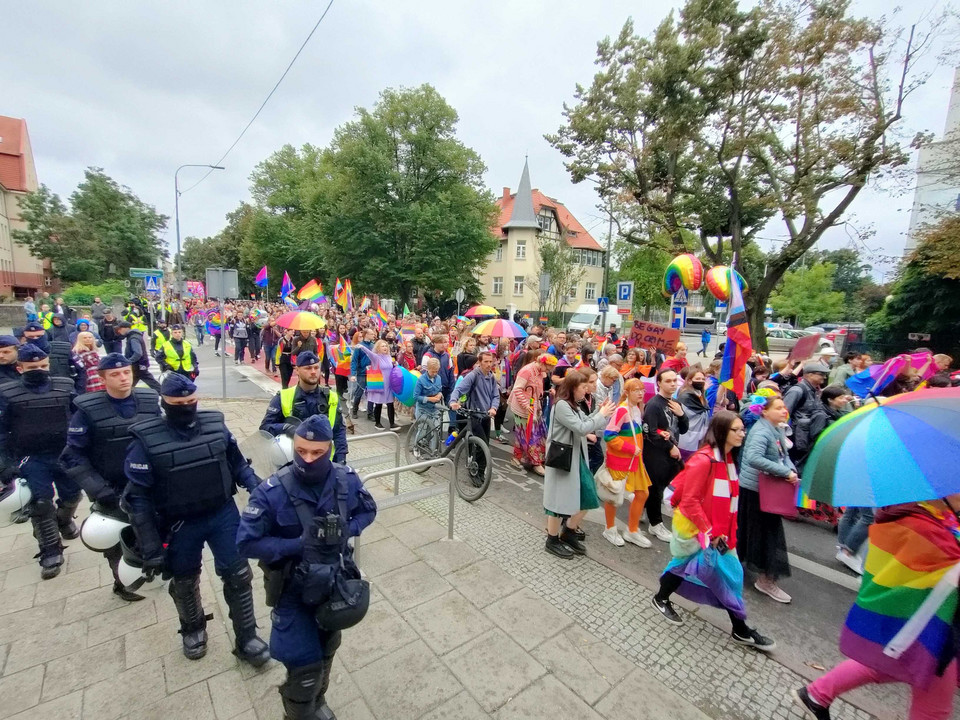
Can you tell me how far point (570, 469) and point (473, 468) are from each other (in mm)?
1939

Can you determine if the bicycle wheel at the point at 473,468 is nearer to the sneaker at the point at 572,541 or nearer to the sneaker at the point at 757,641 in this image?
the sneaker at the point at 572,541

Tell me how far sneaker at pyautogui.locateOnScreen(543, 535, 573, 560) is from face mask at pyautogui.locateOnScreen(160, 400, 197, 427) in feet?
11.0

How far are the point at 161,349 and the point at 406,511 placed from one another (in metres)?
6.08

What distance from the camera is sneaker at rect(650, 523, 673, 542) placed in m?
4.96

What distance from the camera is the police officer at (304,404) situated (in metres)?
3.97

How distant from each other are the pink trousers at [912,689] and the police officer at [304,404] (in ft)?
12.0

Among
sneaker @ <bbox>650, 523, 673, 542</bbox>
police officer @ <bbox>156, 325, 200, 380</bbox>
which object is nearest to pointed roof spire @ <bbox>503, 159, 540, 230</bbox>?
Answer: police officer @ <bbox>156, 325, 200, 380</bbox>

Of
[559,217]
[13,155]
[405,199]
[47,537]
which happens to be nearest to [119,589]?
[47,537]

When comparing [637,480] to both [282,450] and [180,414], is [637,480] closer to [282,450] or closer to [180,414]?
[282,450]

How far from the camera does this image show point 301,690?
7.50ft

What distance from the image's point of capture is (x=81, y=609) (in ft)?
11.5

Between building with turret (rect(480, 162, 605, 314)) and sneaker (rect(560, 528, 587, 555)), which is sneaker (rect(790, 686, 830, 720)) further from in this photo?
building with turret (rect(480, 162, 605, 314))

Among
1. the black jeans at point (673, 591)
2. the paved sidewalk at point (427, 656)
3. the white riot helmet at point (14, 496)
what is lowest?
the paved sidewalk at point (427, 656)

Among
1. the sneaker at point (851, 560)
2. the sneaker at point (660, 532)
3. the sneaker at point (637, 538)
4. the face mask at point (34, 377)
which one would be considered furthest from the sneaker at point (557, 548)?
the face mask at point (34, 377)
